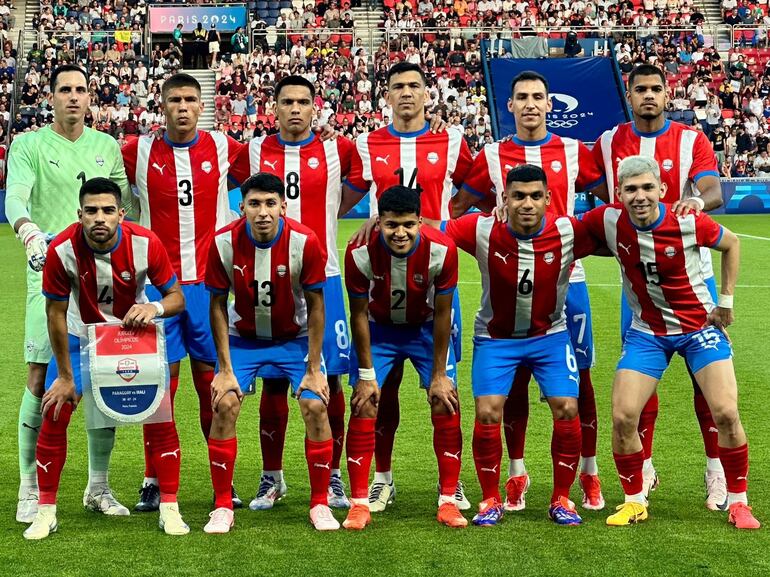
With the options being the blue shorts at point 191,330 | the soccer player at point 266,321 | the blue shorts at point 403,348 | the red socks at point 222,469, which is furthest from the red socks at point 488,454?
the blue shorts at point 191,330

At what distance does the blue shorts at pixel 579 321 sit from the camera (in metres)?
5.90

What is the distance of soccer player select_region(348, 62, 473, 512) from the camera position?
5.95 meters

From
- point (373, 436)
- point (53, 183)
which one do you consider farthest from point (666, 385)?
point (53, 183)

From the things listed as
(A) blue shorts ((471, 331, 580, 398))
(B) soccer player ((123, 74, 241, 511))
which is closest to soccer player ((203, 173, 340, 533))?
(B) soccer player ((123, 74, 241, 511))

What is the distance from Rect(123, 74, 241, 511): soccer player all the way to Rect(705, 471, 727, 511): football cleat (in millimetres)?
2604

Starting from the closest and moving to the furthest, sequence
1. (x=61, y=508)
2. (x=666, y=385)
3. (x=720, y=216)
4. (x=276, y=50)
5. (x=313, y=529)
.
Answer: (x=313, y=529)
(x=61, y=508)
(x=666, y=385)
(x=720, y=216)
(x=276, y=50)

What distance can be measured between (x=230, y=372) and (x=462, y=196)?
170 cm

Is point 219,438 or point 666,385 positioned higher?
point 219,438

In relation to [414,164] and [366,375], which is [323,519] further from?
[414,164]

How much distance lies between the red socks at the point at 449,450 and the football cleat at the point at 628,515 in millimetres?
764

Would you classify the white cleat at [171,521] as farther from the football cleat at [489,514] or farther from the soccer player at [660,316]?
the soccer player at [660,316]

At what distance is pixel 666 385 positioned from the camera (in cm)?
880

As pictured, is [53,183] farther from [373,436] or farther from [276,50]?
[276,50]

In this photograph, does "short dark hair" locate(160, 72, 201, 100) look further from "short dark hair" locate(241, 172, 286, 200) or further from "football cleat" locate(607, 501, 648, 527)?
"football cleat" locate(607, 501, 648, 527)
